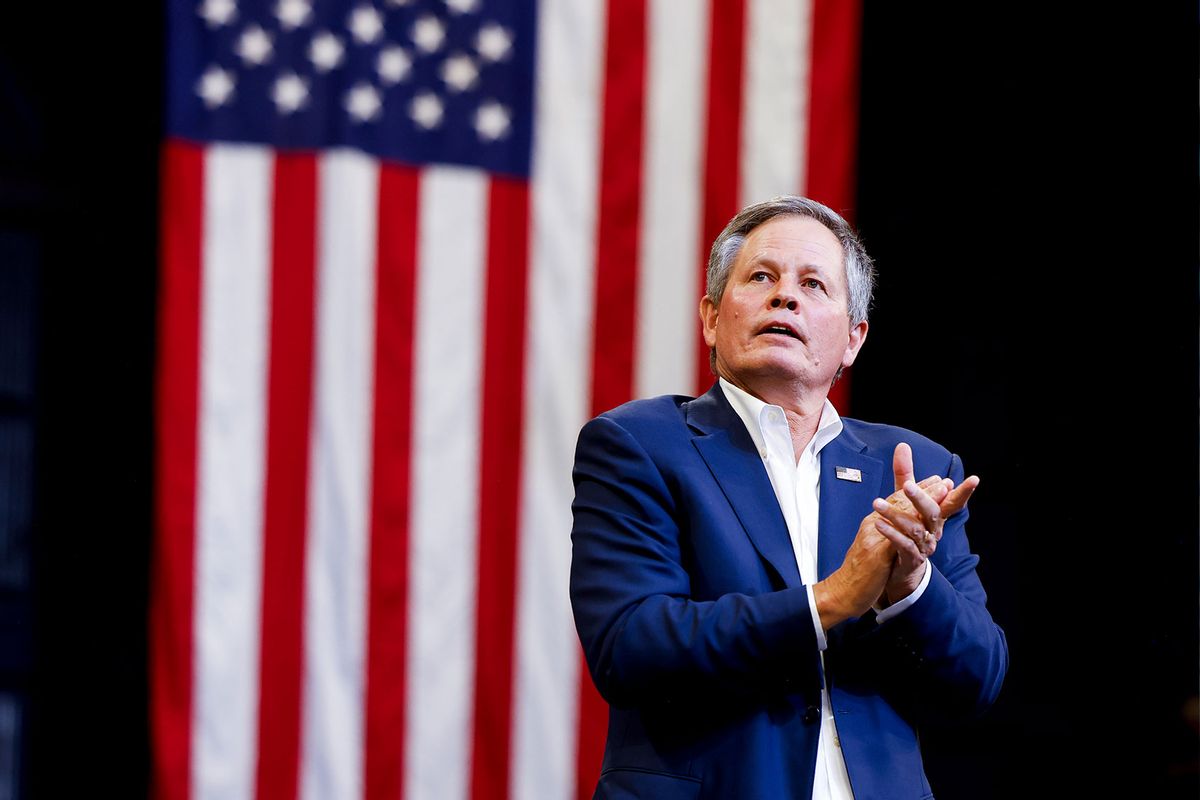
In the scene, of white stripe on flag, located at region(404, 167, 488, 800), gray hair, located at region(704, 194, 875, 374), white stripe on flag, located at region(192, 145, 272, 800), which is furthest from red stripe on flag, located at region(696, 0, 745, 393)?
gray hair, located at region(704, 194, 875, 374)

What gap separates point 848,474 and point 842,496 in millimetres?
36

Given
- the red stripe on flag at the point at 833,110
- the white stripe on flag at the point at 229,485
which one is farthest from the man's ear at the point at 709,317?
the white stripe on flag at the point at 229,485

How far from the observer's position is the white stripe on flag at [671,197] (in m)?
3.09

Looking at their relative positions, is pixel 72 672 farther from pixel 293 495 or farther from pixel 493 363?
pixel 493 363

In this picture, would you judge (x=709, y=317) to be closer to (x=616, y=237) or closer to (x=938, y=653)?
(x=938, y=653)

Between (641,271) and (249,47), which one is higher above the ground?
(249,47)

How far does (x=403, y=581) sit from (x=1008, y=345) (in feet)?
4.93

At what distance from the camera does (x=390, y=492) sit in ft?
10.0

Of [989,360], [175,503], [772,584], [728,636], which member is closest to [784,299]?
[772,584]

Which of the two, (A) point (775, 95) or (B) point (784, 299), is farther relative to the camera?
(A) point (775, 95)

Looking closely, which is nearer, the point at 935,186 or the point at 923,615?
the point at 923,615

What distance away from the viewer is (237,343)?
3.04 m

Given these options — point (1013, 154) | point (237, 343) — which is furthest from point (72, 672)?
point (1013, 154)

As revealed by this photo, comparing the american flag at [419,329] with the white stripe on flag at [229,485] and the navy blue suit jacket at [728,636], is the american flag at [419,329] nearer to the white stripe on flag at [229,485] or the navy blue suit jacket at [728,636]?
the white stripe on flag at [229,485]
